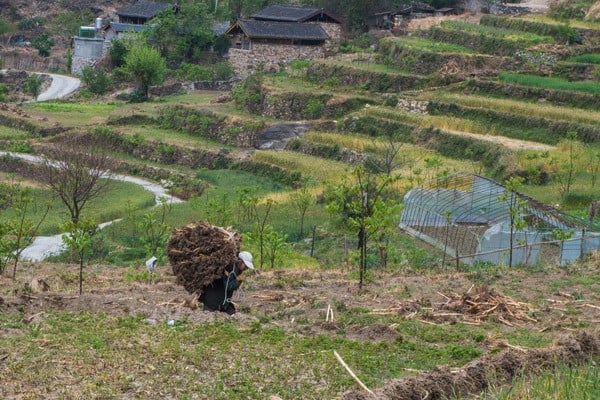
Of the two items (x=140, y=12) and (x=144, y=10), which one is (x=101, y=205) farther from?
(x=144, y=10)

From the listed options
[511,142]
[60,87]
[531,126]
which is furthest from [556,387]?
[60,87]

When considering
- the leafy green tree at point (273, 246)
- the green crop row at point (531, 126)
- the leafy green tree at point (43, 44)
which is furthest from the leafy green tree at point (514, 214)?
the leafy green tree at point (43, 44)

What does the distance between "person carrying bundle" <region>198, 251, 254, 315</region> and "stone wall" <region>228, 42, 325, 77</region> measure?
39.7 m

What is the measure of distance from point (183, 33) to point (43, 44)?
45.0 feet

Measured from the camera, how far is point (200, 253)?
14.0 metres

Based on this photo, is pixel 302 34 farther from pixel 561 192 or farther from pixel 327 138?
pixel 561 192

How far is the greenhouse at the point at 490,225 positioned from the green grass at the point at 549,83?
39.2 ft

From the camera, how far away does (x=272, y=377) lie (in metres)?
11.6

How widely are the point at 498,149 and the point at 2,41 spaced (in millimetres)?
48283

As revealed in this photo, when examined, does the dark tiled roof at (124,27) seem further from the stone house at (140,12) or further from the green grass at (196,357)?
the green grass at (196,357)

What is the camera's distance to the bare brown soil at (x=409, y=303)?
11.9m

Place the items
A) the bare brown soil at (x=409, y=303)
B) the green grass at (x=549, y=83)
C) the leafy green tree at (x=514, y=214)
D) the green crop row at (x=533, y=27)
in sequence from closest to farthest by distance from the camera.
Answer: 1. the bare brown soil at (x=409, y=303)
2. the leafy green tree at (x=514, y=214)
3. the green grass at (x=549, y=83)
4. the green crop row at (x=533, y=27)

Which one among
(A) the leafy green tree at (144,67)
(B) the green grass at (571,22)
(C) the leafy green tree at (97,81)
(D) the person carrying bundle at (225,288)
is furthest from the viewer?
(C) the leafy green tree at (97,81)

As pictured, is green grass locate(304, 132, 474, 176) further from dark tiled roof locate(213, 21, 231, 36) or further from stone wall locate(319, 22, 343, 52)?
dark tiled roof locate(213, 21, 231, 36)
